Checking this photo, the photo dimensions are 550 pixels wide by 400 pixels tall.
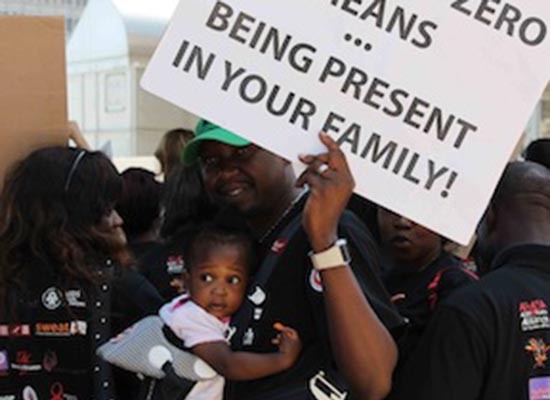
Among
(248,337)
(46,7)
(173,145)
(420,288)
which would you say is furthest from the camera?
(46,7)

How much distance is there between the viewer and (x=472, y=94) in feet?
6.96

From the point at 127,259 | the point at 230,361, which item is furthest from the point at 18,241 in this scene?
the point at 230,361

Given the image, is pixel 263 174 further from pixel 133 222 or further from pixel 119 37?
pixel 119 37

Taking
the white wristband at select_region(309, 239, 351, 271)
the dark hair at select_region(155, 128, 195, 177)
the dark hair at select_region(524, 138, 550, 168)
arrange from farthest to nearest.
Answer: the dark hair at select_region(155, 128, 195, 177) → the dark hair at select_region(524, 138, 550, 168) → the white wristband at select_region(309, 239, 351, 271)

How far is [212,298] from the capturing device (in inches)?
98.6

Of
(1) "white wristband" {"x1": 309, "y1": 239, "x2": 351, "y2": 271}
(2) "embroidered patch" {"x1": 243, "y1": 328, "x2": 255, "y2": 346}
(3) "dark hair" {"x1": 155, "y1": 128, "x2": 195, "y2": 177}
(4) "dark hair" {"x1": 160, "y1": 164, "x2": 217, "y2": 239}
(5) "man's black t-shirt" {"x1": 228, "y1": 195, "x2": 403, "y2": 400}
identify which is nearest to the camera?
(1) "white wristband" {"x1": 309, "y1": 239, "x2": 351, "y2": 271}

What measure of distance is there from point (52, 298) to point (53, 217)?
0.78 feet

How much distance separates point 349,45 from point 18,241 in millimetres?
1180

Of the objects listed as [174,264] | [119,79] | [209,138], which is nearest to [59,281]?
[209,138]

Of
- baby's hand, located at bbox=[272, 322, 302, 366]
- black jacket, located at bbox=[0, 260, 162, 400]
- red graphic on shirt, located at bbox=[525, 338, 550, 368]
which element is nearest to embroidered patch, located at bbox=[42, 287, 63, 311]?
black jacket, located at bbox=[0, 260, 162, 400]

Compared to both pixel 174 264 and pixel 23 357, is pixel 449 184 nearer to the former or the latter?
pixel 23 357

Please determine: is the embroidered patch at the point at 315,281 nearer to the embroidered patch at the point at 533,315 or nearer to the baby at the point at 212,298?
the baby at the point at 212,298

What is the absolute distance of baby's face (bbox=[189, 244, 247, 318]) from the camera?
8.24 feet

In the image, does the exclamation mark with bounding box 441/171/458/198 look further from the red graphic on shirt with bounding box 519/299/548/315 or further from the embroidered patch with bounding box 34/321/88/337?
the embroidered patch with bounding box 34/321/88/337
